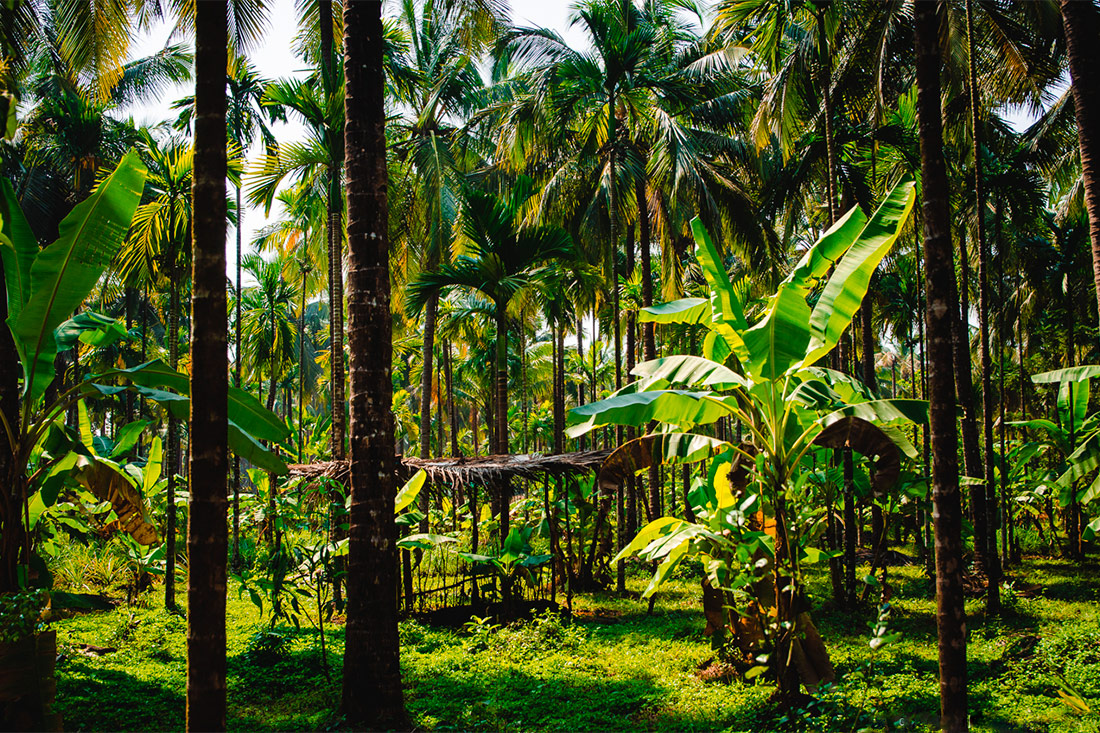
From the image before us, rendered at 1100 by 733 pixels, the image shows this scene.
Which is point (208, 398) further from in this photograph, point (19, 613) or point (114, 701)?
point (114, 701)

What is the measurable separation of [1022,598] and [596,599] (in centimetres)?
754

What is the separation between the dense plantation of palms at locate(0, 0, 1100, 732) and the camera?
20.1 feet

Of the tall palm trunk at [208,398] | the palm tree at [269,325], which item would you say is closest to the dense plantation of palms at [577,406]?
the tall palm trunk at [208,398]

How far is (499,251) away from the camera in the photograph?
14.1m

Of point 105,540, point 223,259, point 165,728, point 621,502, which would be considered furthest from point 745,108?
point 105,540

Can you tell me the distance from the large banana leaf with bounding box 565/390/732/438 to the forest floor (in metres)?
2.72

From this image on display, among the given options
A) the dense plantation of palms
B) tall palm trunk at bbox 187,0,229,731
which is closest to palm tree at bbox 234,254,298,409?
the dense plantation of palms

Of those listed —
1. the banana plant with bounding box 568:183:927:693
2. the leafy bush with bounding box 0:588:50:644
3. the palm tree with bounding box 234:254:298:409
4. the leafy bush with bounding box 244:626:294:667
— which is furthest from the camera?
the palm tree with bounding box 234:254:298:409

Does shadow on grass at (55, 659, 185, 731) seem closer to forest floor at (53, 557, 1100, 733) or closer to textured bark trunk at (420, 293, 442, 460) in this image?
forest floor at (53, 557, 1100, 733)

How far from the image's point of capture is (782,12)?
11148 millimetres

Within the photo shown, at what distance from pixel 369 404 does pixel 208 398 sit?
7.59 feet

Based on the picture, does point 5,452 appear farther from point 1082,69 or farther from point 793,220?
point 793,220

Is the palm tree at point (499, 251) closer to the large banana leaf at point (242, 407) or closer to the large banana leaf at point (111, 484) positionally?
the large banana leaf at point (111, 484)

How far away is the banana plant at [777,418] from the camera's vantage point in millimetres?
6520
